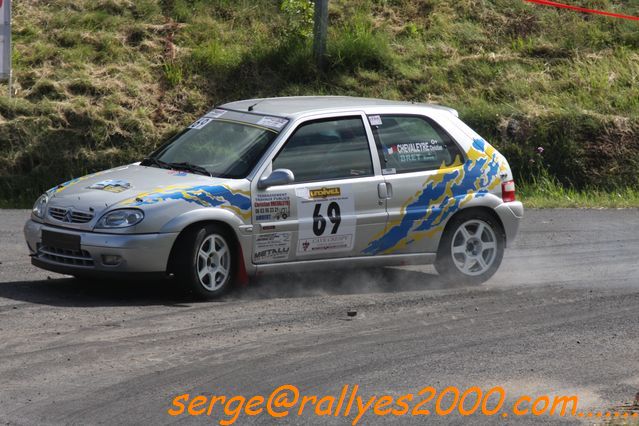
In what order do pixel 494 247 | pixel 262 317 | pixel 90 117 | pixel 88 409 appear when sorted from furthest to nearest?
pixel 90 117, pixel 494 247, pixel 262 317, pixel 88 409

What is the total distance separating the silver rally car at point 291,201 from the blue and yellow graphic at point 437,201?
1 cm

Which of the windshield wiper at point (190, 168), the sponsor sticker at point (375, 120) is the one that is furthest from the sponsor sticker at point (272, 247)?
the sponsor sticker at point (375, 120)

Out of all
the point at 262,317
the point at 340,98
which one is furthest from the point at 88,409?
the point at 340,98

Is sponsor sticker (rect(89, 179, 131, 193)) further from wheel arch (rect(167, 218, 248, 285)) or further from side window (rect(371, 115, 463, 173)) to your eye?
side window (rect(371, 115, 463, 173))

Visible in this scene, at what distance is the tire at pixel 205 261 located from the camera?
348 inches

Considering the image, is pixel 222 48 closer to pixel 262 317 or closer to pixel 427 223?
pixel 427 223

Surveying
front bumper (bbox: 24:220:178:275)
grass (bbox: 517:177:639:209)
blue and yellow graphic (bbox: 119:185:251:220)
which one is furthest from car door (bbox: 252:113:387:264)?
grass (bbox: 517:177:639:209)

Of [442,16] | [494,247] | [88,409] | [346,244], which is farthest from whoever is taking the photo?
[442,16]

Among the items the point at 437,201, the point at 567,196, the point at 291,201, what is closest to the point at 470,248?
the point at 437,201

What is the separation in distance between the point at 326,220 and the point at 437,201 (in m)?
1.12

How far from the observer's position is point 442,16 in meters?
20.2

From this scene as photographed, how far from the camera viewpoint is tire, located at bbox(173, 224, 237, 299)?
29.0 ft

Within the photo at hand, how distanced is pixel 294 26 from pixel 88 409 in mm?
13133

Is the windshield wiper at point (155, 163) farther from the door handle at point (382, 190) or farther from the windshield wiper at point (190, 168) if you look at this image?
the door handle at point (382, 190)
